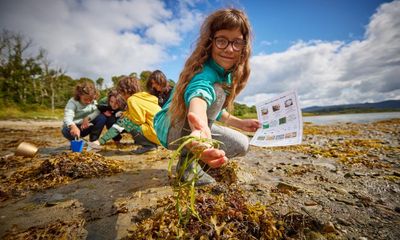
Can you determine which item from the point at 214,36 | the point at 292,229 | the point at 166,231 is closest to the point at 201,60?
the point at 214,36

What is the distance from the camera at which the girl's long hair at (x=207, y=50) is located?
1782mm

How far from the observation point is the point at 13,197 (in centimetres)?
215

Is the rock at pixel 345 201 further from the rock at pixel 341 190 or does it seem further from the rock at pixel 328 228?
the rock at pixel 328 228

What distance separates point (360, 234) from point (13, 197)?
10.7 ft

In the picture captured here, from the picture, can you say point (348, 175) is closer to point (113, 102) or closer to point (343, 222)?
point (343, 222)

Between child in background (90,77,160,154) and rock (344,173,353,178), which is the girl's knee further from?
child in background (90,77,160,154)

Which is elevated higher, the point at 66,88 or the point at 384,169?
the point at 66,88

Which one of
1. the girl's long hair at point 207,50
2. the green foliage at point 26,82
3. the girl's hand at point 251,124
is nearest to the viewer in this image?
the girl's long hair at point 207,50

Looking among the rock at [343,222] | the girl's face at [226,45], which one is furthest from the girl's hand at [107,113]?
the rock at [343,222]

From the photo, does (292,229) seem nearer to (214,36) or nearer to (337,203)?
(337,203)

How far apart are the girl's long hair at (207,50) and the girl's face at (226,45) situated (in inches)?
1.8

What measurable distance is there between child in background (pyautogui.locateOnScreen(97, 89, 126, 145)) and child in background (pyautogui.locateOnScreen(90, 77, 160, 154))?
0.62m

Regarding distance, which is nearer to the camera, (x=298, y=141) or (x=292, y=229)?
(x=292, y=229)

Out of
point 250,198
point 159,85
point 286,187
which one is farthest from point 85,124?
point 286,187
